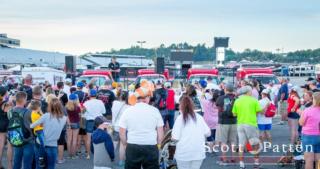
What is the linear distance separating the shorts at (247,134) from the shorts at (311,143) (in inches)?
74.5

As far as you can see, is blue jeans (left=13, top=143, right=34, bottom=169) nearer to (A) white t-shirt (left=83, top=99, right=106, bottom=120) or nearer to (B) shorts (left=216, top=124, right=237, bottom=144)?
(A) white t-shirt (left=83, top=99, right=106, bottom=120)

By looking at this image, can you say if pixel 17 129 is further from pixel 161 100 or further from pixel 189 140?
pixel 161 100

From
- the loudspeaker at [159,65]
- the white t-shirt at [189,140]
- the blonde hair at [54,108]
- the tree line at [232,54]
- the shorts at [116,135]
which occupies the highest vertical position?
the tree line at [232,54]

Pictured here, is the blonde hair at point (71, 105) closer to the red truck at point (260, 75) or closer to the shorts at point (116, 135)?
the shorts at point (116, 135)

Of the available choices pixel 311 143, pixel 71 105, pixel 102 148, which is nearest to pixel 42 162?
pixel 102 148

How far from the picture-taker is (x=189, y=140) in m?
7.57

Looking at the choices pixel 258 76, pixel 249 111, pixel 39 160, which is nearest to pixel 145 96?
pixel 39 160

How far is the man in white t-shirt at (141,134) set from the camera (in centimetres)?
742

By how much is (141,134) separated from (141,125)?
128 mm

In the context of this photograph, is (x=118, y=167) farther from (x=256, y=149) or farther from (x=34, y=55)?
(x=34, y=55)

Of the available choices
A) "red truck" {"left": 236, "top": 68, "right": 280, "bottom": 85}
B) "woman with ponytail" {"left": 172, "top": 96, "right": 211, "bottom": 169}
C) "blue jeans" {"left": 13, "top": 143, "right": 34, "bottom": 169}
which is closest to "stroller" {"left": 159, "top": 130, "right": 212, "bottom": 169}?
"woman with ponytail" {"left": 172, "top": 96, "right": 211, "bottom": 169}

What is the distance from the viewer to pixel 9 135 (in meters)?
9.75

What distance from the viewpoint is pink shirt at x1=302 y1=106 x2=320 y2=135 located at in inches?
360

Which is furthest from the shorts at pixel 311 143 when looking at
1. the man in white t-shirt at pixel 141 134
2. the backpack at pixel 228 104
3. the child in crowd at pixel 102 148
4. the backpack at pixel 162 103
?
the backpack at pixel 162 103
